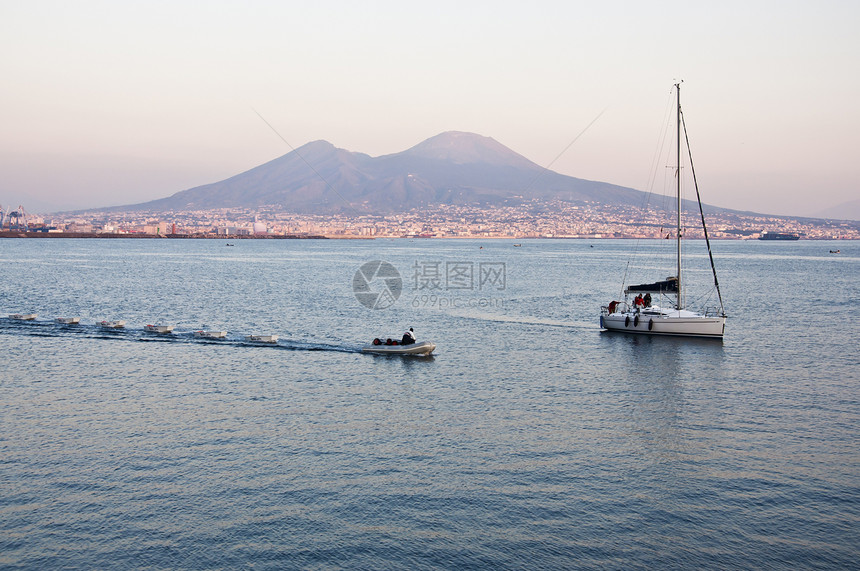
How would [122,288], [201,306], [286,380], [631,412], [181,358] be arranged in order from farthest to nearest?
[122,288] → [201,306] → [181,358] → [286,380] → [631,412]

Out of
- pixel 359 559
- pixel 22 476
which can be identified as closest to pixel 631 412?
pixel 359 559

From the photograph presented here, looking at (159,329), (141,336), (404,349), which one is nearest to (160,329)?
(159,329)

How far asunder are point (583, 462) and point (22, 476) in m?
19.9

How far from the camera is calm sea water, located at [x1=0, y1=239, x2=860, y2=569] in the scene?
1875 centimetres

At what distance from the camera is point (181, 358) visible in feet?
142

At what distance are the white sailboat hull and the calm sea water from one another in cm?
166

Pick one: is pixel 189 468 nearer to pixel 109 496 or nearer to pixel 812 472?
pixel 109 496

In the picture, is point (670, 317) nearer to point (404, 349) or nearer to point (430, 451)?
point (404, 349)

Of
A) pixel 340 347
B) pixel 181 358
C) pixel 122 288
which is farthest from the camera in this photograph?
pixel 122 288

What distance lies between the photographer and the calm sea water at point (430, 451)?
1875cm

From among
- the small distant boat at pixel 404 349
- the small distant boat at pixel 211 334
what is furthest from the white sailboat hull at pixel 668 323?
the small distant boat at pixel 211 334

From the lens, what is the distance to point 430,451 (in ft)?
85.3

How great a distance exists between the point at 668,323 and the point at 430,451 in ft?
110

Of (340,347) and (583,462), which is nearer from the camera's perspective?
(583,462)
